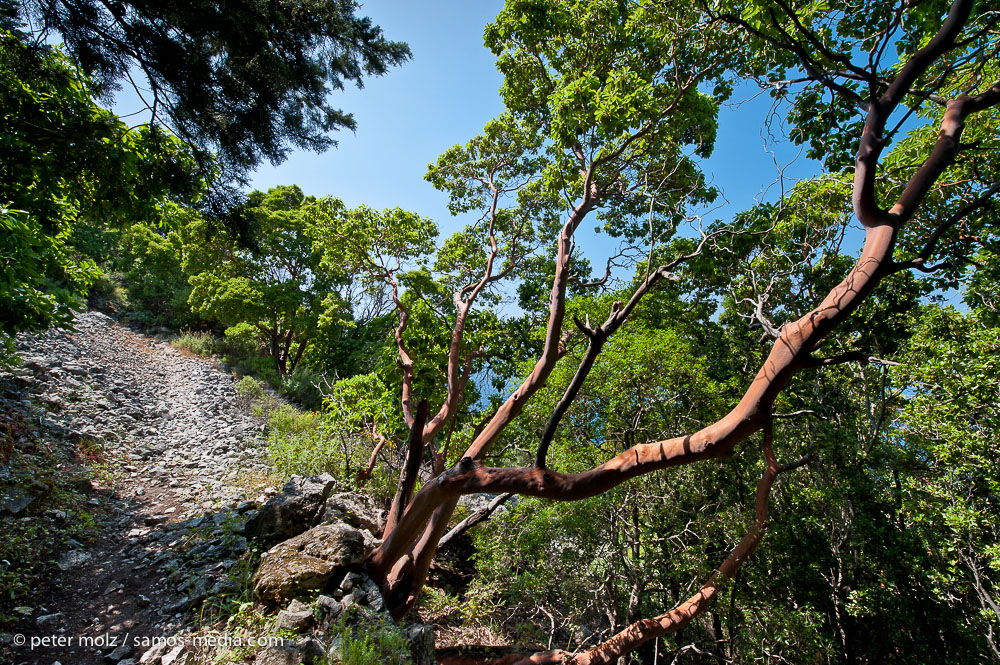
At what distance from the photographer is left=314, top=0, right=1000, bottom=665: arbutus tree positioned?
225cm

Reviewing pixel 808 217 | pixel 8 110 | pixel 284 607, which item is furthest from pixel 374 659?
pixel 808 217

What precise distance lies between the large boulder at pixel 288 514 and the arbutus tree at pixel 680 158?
3.15 ft

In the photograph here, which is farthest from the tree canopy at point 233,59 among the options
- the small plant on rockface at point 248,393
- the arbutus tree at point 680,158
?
the small plant on rockface at point 248,393

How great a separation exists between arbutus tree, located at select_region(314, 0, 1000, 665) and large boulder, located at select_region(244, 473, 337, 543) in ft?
3.15

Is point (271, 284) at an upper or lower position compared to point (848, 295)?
upper

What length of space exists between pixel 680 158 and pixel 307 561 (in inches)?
234

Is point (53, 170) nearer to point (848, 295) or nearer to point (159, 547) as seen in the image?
point (159, 547)

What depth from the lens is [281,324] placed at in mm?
14344

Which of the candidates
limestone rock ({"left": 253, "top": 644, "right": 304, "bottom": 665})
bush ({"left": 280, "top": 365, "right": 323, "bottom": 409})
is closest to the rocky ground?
limestone rock ({"left": 253, "top": 644, "right": 304, "bottom": 665})

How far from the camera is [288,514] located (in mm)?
4781

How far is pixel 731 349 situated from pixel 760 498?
4986 millimetres

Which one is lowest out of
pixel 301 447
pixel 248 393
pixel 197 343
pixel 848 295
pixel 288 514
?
pixel 288 514

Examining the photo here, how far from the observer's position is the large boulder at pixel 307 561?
3.74 metres

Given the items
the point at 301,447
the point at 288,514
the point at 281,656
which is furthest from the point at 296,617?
the point at 301,447
